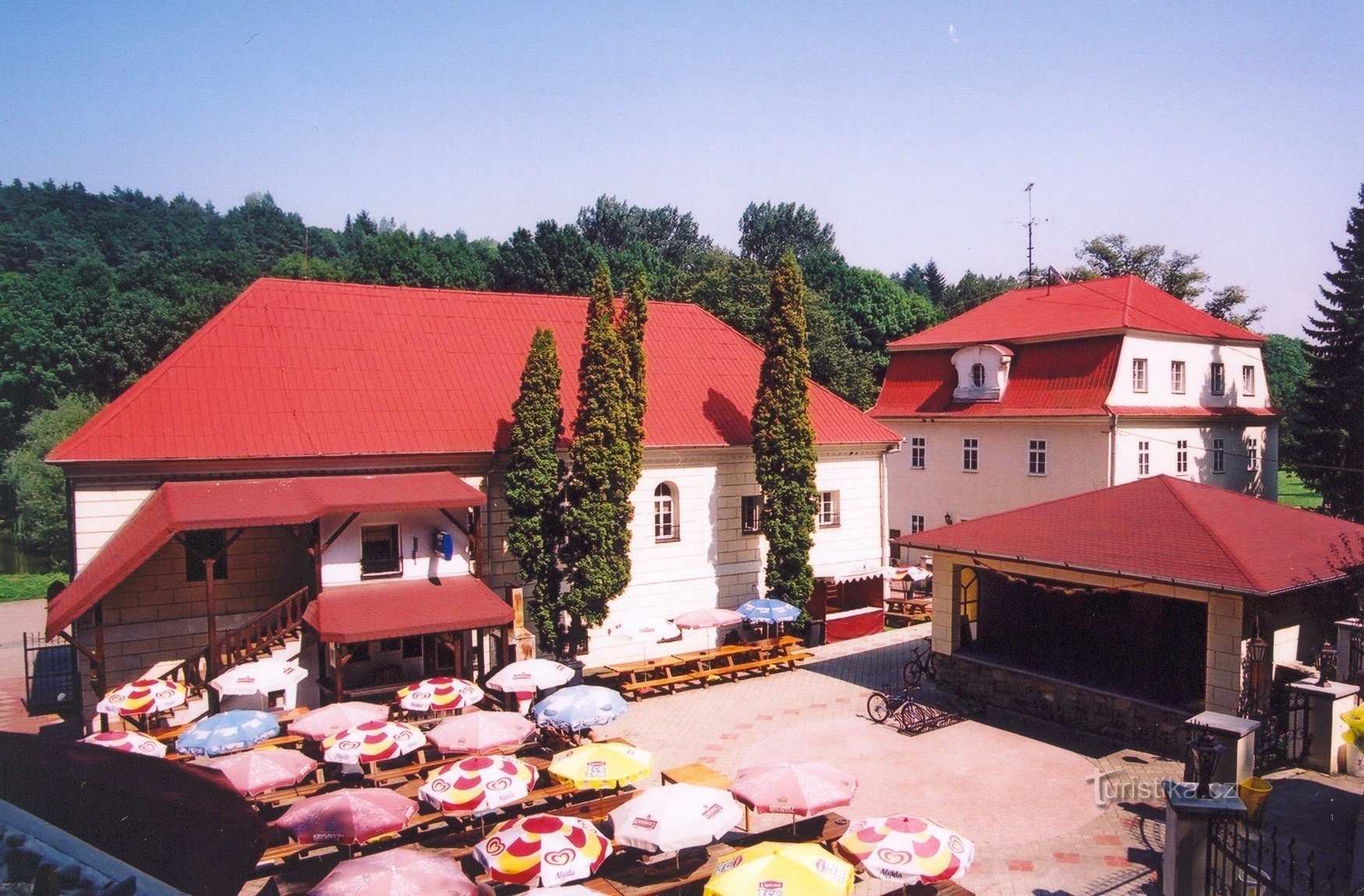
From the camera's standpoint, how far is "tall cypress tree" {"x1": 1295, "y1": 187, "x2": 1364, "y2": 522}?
1308 inches

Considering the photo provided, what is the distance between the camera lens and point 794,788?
1162 cm

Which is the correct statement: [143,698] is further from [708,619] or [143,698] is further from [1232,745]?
[1232,745]

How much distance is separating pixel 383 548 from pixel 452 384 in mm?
4843

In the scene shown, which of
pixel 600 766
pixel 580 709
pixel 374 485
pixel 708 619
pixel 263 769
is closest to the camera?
pixel 263 769

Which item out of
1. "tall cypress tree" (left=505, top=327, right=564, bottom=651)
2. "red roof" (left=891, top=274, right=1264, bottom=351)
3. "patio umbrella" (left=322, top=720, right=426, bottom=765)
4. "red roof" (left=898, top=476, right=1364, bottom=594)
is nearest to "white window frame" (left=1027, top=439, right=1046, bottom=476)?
"red roof" (left=891, top=274, right=1264, bottom=351)

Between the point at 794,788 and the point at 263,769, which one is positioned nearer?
the point at 794,788

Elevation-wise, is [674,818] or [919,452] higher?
[919,452]

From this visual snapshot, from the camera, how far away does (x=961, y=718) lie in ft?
61.2

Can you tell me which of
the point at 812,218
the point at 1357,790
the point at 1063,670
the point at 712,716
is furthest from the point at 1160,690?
the point at 812,218

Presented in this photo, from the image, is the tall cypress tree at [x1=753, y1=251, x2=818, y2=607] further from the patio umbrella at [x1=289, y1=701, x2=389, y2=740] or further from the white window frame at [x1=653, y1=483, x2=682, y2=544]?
the patio umbrella at [x1=289, y1=701, x2=389, y2=740]

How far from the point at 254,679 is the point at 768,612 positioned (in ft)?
38.4

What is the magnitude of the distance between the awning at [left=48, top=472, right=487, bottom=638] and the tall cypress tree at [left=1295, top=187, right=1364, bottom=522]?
31.5m

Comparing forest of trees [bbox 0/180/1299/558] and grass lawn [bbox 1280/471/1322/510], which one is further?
grass lawn [bbox 1280/471/1322/510]

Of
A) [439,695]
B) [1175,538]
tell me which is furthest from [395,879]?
[1175,538]
